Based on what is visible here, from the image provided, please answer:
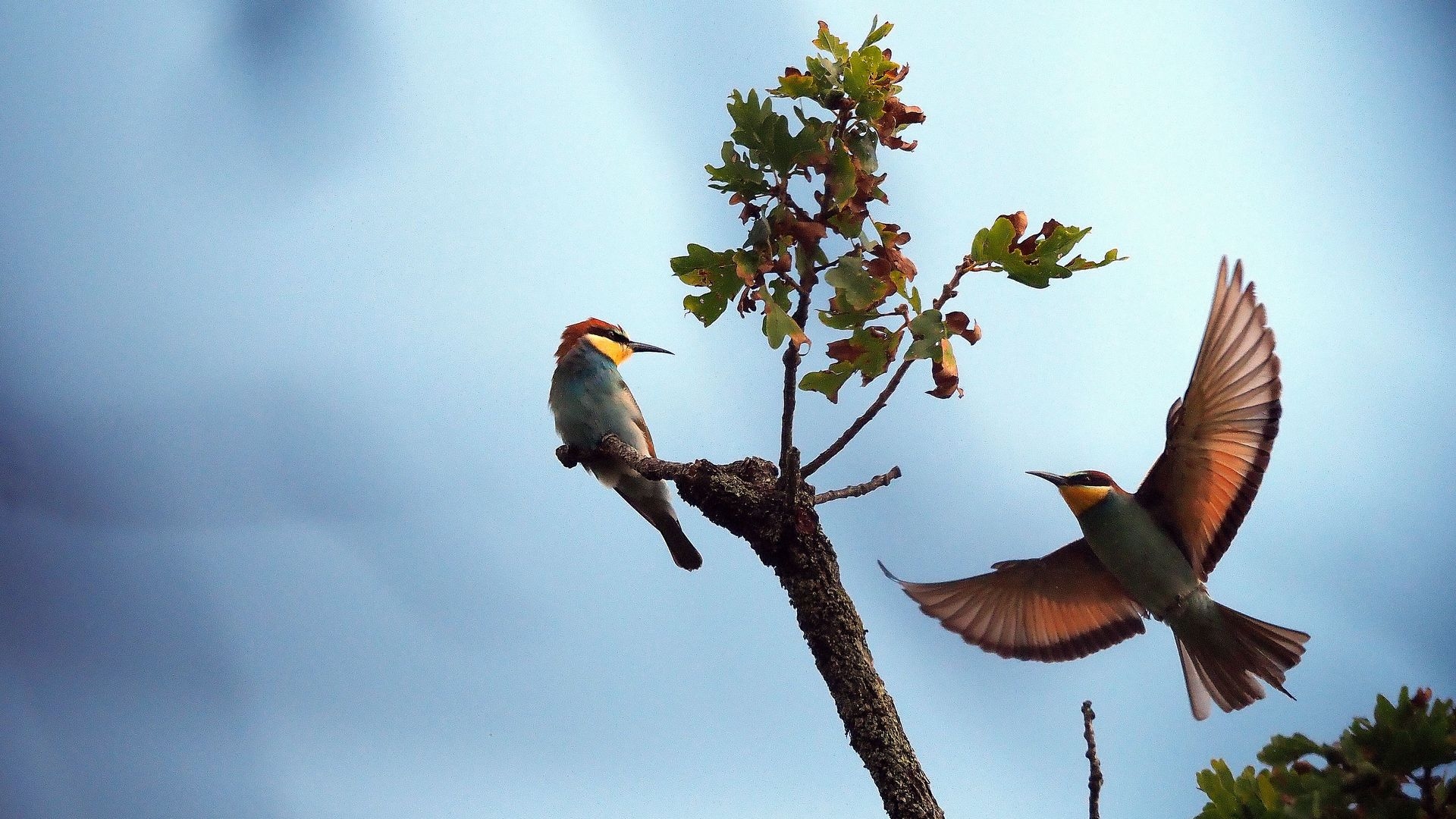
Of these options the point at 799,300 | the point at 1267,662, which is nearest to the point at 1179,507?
the point at 1267,662

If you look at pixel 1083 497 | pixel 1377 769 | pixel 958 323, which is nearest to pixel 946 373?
pixel 958 323

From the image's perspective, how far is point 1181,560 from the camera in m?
2.54

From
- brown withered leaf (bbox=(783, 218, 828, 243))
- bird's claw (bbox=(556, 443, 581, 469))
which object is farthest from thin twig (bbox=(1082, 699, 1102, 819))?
bird's claw (bbox=(556, 443, 581, 469))

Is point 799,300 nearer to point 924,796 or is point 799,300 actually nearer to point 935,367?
point 935,367

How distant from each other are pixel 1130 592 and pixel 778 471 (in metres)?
1.20

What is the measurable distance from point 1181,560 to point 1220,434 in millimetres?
339

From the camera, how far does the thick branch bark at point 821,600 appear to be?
5.23 feet

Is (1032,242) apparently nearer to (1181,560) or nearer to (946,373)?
(946,373)

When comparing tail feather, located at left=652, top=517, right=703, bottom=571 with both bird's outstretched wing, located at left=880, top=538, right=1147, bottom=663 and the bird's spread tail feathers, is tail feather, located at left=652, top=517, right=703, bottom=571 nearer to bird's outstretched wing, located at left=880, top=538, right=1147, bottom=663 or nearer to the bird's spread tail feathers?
bird's outstretched wing, located at left=880, top=538, right=1147, bottom=663

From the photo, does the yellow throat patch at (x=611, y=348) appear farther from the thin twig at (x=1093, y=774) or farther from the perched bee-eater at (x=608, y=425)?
the thin twig at (x=1093, y=774)

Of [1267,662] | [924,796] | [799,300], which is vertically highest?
[799,300]

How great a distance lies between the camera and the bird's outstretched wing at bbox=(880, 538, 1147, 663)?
2.71m

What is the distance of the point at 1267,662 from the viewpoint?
100 inches

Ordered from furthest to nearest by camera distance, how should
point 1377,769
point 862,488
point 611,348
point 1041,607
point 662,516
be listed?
point 611,348 < point 662,516 < point 1041,607 < point 862,488 < point 1377,769
